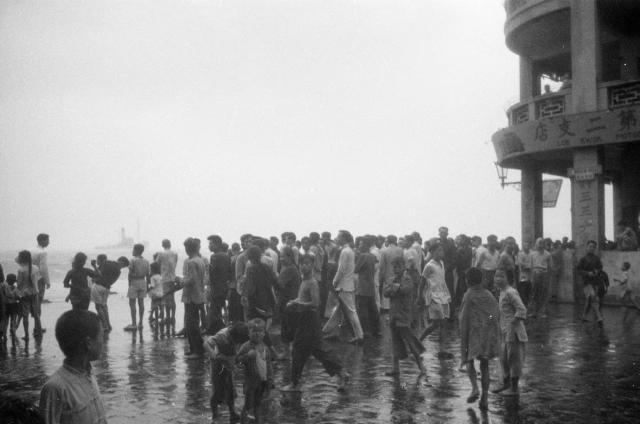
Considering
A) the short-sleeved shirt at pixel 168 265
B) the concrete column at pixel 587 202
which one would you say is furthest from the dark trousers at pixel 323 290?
the concrete column at pixel 587 202

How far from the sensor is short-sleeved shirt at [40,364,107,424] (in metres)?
3.01

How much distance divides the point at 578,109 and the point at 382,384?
1359cm

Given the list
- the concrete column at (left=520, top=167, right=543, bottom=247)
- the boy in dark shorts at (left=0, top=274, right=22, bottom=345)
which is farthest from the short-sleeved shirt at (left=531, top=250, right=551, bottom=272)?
the boy in dark shorts at (left=0, top=274, right=22, bottom=345)

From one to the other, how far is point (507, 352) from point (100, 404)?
579 centimetres

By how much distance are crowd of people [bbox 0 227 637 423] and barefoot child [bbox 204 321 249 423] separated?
0.01 metres

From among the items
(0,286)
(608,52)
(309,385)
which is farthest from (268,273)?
(608,52)

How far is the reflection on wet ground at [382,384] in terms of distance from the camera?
701 cm

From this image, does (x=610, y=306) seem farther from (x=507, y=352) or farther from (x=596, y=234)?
(x=507, y=352)

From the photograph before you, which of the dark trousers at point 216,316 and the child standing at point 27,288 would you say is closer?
the dark trousers at point 216,316

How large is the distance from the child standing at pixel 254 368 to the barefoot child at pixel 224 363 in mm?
108

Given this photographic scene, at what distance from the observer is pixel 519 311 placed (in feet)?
25.7

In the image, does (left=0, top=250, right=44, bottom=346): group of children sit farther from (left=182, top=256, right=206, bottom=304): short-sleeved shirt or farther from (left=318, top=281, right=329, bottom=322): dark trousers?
(left=318, top=281, right=329, bottom=322): dark trousers

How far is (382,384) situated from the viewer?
8.55 meters

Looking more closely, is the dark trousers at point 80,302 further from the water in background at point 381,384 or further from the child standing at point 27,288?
the child standing at point 27,288
